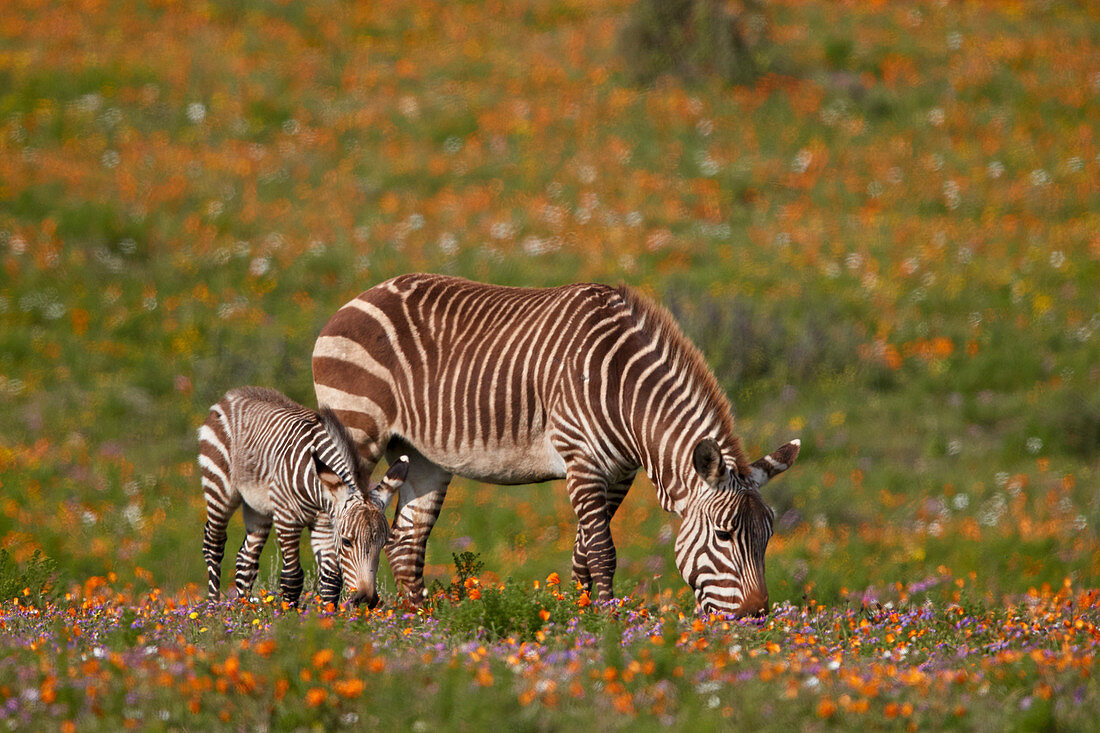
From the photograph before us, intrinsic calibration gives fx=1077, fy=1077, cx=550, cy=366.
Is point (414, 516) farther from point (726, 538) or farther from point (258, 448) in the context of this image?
point (726, 538)

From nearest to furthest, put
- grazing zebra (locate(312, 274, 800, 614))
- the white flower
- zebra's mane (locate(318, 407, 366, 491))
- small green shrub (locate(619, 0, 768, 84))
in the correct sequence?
grazing zebra (locate(312, 274, 800, 614)) → zebra's mane (locate(318, 407, 366, 491)) → the white flower → small green shrub (locate(619, 0, 768, 84))

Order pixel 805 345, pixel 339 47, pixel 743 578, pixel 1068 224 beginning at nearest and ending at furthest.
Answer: pixel 743 578
pixel 805 345
pixel 1068 224
pixel 339 47

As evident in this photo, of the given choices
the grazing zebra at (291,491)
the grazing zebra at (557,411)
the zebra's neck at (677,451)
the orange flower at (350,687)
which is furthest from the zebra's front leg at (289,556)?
the orange flower at (350,687)

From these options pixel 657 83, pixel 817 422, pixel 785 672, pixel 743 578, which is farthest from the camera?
pixel 657 83

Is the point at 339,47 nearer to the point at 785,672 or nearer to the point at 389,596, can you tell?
the point at 389,596

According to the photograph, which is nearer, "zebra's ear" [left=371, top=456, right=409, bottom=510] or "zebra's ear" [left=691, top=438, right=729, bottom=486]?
"zebra's ear" [left=691, top=438, right=729, bottom=486]

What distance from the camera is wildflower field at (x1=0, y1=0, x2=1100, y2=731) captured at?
5305mm

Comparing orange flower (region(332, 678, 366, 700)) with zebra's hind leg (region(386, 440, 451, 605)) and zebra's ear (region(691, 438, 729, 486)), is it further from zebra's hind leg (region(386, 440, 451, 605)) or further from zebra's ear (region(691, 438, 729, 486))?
zebra's hind leg (region(386, 440, 451, 605))

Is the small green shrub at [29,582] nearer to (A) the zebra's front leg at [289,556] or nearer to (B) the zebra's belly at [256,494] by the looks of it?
(B) the zebra's belly at [256,494]

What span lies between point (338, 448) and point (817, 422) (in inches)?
394

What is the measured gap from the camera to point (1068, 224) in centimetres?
2098

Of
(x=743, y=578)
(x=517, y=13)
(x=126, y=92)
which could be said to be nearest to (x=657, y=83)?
(x=517, y=13)

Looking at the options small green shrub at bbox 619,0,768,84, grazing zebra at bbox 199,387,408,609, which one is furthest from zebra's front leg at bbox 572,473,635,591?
small green shrub at bbox 619,0,768,84

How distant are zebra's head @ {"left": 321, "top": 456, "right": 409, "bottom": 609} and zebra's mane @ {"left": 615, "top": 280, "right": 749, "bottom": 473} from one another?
2280mm
